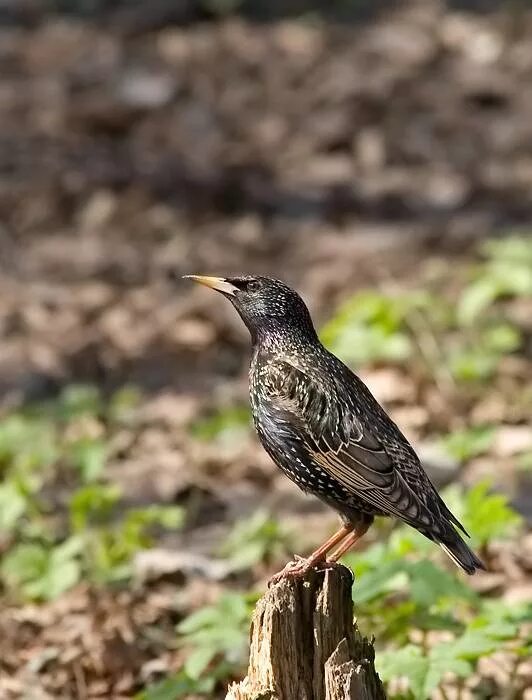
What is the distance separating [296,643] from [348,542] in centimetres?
57

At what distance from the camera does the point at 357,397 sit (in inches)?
181

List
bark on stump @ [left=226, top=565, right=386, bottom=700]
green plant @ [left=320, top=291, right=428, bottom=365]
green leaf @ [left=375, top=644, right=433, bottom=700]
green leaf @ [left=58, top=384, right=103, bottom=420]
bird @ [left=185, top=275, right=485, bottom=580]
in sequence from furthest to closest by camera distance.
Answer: green leaf @ [left=58, top=384, right=103, bottom=420]
green plant @ [left=320, top=291, right=428, bottom=365]
bird @ [left=185, top=275, right=485, bottom=580]
green leaf @ [left=375, top=644, right=433, bottom=700]
bark on stump @ [left=226, top=565, right=386, bottom=700]

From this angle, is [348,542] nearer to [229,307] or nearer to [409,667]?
[409,667]

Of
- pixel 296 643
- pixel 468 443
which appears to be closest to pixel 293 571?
pixel 296 643

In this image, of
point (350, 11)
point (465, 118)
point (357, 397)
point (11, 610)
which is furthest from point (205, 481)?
point (350, 11)

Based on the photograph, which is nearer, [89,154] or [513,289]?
[513,289]

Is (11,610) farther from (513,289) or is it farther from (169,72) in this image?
(169,72)

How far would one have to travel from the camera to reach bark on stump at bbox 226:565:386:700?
3.99 metres

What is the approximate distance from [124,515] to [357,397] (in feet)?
8.83

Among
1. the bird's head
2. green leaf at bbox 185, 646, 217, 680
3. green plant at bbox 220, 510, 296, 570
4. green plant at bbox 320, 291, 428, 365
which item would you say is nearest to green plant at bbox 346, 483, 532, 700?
green leaf at bbox 185, 646, 217, 680

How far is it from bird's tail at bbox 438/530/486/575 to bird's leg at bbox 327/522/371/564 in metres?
0.30

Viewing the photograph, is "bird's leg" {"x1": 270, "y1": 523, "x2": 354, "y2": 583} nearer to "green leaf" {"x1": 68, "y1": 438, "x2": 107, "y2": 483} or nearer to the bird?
the bird

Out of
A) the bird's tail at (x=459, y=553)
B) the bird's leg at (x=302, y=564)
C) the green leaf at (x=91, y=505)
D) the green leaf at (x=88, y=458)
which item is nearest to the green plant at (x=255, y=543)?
the green leaf at (x=91, y=505)

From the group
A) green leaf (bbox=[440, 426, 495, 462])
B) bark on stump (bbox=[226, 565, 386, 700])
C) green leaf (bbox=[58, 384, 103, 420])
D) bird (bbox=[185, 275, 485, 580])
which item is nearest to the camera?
bark on stump (bbox=[226, 565, 386, 700])
